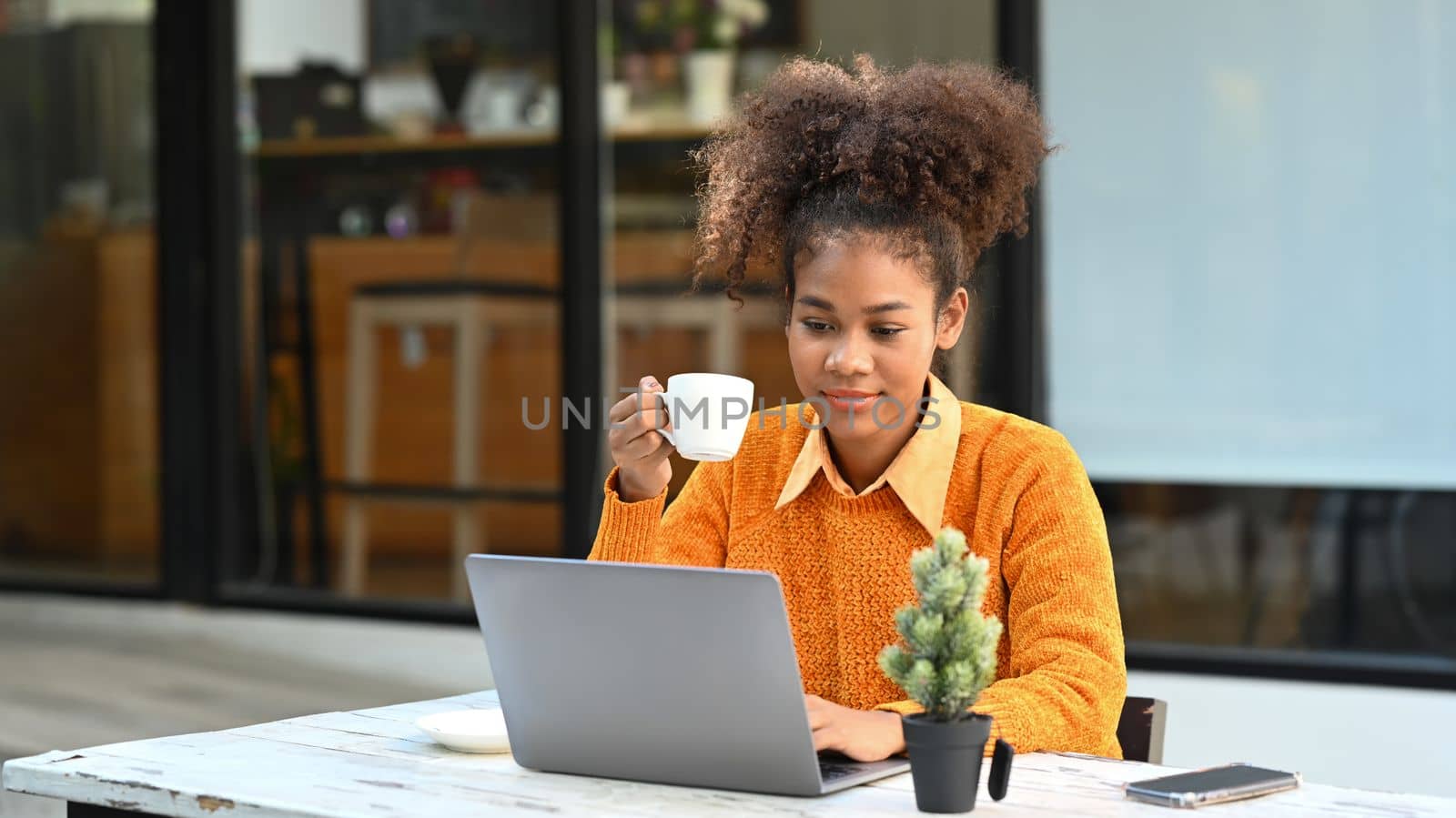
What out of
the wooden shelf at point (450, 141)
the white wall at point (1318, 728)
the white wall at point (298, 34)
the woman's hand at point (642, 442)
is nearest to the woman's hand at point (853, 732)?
the woman's hand at point (642, 442)

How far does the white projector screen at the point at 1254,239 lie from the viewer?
10.8 ft

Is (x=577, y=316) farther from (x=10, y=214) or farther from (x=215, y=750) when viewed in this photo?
(x=215, y=750)

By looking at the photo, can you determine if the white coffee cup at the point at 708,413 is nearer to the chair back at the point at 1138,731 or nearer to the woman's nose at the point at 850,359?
the woman's nose at the point at 850,359

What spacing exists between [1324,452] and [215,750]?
2.58 metres

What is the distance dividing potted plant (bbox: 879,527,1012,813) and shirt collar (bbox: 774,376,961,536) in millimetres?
514

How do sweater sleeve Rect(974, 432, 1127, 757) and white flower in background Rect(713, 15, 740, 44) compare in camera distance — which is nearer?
sweater sleeve Rect(974, 432, 1127, 757)

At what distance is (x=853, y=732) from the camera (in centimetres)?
130

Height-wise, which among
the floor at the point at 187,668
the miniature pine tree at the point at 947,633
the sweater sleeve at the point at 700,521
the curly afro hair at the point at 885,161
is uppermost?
the curly afro hair at the point at 885,161

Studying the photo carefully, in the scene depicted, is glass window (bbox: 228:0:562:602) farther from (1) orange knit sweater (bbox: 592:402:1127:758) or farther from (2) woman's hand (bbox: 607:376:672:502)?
(2) woman's hand (bbox: 607:376:672:502)

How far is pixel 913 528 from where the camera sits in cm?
170

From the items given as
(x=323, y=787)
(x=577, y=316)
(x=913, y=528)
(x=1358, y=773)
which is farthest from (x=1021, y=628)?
(x=577, y=316)

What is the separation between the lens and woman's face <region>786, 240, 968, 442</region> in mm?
1650

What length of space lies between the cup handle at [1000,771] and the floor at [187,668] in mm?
2946

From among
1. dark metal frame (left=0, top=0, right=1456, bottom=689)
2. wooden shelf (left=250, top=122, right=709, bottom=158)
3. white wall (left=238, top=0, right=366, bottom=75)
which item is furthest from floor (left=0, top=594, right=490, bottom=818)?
white wall (left=238, top=0, right=366, bottom=75)
